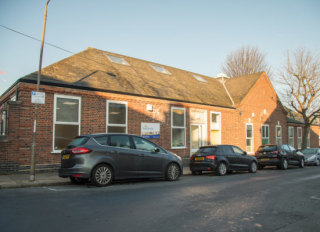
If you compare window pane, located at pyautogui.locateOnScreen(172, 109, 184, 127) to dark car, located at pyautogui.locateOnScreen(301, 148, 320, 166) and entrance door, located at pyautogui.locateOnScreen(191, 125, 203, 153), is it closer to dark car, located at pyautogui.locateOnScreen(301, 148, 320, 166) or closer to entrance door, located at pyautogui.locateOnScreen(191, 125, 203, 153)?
entrance door, located at pyautogui.locateOnScreen(191, 125, 203, 153)

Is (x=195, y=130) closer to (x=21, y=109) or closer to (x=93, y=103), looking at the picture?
(x=93, y=103)

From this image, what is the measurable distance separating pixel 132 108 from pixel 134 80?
2449 millimetres

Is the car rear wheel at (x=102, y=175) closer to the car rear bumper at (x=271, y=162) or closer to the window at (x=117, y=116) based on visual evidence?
the window at (x=117, y=116)

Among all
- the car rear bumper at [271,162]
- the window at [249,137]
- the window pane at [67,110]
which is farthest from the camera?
the window at [249,137]

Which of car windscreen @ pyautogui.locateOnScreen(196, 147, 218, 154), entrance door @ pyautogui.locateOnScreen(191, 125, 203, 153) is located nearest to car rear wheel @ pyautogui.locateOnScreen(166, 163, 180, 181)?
car windscreen @ pyautogui.locateOnScreen(196, 147, 218, 154)

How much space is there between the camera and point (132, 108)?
15.0 metres

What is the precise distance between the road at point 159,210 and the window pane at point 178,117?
9145mm

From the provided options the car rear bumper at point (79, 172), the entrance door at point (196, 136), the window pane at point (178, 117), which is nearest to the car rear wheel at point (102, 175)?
the car rear bumper at point (79, 172)

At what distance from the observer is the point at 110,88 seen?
1421 centimetres

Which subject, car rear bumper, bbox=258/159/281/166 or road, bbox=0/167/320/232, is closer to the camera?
road, bbox=0/167/320/232

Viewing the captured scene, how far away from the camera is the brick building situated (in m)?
11.6

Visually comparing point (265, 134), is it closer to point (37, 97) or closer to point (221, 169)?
point (221, 169)

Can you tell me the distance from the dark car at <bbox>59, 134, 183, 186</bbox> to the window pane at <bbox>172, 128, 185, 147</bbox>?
660cm

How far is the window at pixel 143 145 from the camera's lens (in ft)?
32.6
